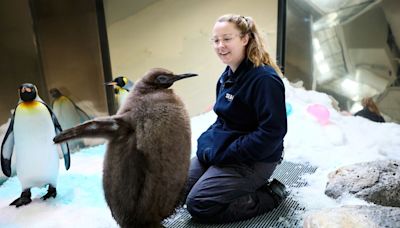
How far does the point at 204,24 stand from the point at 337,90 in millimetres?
1188

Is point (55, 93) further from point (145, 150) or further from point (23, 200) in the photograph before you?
point (145, 150)

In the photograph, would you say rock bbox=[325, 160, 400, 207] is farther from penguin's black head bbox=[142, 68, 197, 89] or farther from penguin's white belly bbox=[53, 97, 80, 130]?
penguin's white belly bbox=[53, 97, 80, 130]

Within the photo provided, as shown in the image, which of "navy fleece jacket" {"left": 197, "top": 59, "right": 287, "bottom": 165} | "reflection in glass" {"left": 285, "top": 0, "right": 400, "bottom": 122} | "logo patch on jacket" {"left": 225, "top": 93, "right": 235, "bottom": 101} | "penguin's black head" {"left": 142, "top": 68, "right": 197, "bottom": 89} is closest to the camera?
"penguin's black head" {"left": 142, "top": 68, "right": 197, "bottom": 89}

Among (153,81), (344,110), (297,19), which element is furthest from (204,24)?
(153,81)

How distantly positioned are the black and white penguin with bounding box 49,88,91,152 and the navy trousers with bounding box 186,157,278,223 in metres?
1.08

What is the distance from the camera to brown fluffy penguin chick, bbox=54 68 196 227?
39.4 inches

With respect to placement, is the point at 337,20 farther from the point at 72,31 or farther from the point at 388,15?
the point at 72,31

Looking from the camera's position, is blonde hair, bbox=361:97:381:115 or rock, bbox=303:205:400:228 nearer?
rock, bbox=303:205:400:228

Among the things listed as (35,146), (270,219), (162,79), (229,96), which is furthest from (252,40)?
(35,146)

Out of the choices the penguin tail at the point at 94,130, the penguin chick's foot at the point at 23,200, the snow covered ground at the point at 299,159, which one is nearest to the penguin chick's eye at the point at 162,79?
the penguin tail at the point at 94,130

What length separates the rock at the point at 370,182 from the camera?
1.46 metres

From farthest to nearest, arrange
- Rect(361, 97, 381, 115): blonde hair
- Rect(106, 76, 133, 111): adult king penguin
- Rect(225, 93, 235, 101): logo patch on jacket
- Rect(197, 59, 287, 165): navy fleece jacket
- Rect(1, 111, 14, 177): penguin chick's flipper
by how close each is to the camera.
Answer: Rect(361, 97, 381, 115): blonde hair → Rect(106, 76, 133, 111): adult king penguin → Rect(1, 111, 14, 177): penguin chick's flipper → Rect(225, 93, 235, 101): logo patch on jacket → Rect(197, 59, 287, 165): navy fleece jacket

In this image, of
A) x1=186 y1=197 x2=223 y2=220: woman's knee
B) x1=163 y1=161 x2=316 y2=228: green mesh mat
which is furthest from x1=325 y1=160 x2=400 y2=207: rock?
x1=186 y1=197 x2=223 y2=220: woman's knee

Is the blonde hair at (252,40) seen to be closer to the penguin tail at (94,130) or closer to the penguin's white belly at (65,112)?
the penguin tail at (94,130)
